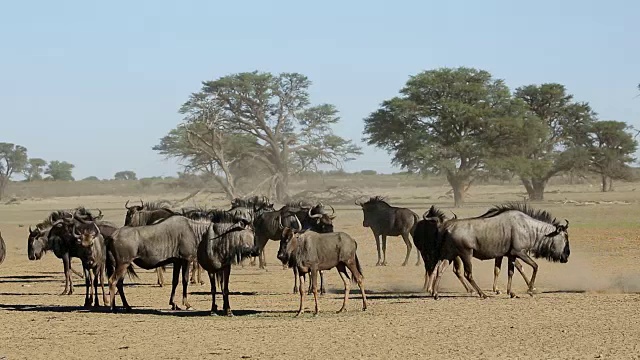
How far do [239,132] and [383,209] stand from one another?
43471 millimetres

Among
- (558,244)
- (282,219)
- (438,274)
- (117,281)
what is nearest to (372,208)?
(282,219)

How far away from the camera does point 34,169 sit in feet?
408

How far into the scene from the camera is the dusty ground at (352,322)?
41.8ft

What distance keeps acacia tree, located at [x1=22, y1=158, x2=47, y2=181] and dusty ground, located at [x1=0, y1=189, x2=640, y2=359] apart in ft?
326

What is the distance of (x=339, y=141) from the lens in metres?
69.6

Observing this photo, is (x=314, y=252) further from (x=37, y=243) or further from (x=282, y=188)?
(x=282, y=188)

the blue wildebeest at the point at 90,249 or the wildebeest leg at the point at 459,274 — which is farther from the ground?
the blue wildebeest at the point at 90,249

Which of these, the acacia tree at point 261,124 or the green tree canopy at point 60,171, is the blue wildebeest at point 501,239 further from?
the green tree canopy at point 60,171

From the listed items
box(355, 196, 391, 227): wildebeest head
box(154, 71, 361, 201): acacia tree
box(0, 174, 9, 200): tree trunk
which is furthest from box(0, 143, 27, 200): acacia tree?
box(355, 196, 391, 227): wildebeest head

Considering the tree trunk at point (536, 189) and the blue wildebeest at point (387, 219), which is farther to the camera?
the tree trunk at point (536, 189)

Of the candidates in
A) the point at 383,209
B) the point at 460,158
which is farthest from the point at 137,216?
the point at 460,158

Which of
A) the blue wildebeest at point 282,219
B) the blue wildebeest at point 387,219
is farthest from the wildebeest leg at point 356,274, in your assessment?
the blue wildebeest at point 387,219

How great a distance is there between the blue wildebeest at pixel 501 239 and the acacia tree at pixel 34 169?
106 meters

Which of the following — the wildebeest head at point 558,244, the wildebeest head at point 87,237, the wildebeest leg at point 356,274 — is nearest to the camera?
the wildebeest leg at point 356,274
